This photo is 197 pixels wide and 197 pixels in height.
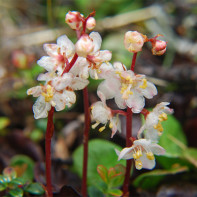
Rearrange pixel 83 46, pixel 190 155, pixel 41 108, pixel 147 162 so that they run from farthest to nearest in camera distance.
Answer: pixel 190 155 < pixel 147 162 < pixel 41 108 < pixel 83 46

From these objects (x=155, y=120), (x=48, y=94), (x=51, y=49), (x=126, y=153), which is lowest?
(x=126, y=153)

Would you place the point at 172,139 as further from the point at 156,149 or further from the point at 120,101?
the point at 120,101

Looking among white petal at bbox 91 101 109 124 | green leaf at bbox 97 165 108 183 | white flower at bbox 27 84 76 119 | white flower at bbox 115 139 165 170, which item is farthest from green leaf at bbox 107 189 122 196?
white flower at bbox 27 84 76 119

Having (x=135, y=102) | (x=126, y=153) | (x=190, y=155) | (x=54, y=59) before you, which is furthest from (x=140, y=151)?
(x=190, y=155)

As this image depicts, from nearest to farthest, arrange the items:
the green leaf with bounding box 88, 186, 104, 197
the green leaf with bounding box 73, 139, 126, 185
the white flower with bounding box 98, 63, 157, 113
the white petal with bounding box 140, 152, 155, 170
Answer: the white flower with bounding box 98, 63, 157, 113, the white petal with bounding box 140, 152, 155, 170, the green leaf with bounding box 88, 186, 104, 197, the green leaf with bounding box 73, 139, 126, 185

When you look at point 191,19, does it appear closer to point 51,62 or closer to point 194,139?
point 194,139

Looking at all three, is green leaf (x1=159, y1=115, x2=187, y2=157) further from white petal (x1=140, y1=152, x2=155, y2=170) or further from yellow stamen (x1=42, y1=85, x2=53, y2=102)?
yellow stamen (x1=42, y1=85, x2=53, y2=102)
